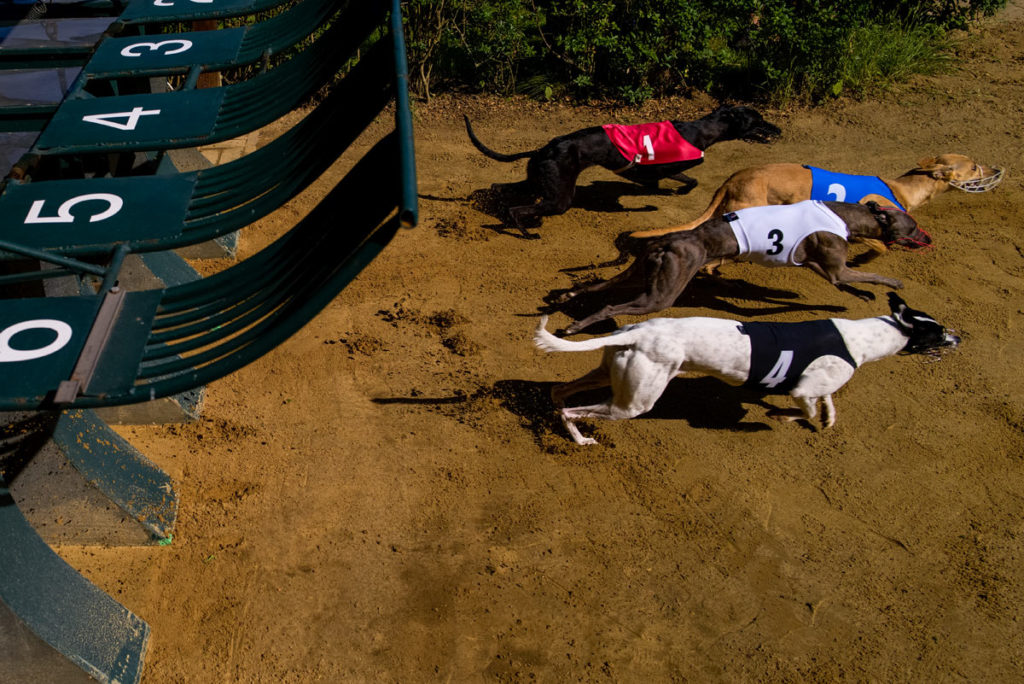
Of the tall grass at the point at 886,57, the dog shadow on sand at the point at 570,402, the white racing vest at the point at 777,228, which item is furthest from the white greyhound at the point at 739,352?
the tall grass at the point at 886,57

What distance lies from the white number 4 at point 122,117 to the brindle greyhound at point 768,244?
3.42 m

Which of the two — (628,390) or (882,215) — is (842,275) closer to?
(882,215)

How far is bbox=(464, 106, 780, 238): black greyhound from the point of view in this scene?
7414 millimetres

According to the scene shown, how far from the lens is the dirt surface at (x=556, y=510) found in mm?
4168

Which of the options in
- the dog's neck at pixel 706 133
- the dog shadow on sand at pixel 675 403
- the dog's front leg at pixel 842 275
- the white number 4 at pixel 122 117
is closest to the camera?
the white number 4 at pixel 122 117

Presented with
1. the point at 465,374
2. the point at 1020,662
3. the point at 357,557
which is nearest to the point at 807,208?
the point at 465,374

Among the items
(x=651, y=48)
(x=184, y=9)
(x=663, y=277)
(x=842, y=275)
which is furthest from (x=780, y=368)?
(x=651, y=48)

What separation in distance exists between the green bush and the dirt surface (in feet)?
12.9

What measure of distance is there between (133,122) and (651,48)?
296 inches

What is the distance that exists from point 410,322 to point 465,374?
859 millimetres

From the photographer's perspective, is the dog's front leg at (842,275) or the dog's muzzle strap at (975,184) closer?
the dog's front leg at (842,275)

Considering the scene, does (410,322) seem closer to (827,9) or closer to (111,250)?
(111,250)

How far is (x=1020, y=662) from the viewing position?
4.18m

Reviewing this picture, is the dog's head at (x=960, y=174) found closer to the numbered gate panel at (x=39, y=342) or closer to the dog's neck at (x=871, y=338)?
the dog's neck at (x=871, y=338)
